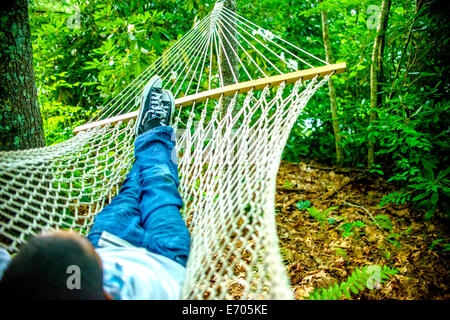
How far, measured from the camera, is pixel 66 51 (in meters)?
2.89

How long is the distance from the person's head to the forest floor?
40.8 inches

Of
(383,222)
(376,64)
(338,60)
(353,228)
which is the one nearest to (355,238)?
(353,228)

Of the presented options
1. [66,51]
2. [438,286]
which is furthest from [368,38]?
[66,51]

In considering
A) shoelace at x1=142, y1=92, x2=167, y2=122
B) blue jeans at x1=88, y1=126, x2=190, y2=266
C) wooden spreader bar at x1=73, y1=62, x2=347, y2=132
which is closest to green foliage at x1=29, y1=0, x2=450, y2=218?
wooden spreader bar at x1=73, y1=62, x2=347, y2=132

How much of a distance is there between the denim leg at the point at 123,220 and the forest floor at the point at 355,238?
81 centimetres

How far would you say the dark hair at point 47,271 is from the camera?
24.3 inches

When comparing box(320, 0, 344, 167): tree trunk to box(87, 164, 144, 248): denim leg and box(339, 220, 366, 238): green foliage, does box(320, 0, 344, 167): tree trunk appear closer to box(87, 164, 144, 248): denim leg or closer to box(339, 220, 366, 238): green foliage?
box(339, 220, 366, 238): green foliage

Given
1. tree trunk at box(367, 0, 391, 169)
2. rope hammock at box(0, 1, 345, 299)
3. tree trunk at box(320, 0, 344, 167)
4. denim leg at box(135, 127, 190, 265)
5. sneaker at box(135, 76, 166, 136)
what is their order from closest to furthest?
rope hammock at box(0, 1, 345, 299), denim leg at box(135, 127, 190, 265), sneaker at box(135, 76, 166, 136), tree trunk at box(367, 0, 391, 169), tree trunk at box(320, 0, 344, 167)

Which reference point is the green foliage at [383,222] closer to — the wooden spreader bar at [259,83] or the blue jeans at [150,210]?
the wooden spreader bar at [259,83]

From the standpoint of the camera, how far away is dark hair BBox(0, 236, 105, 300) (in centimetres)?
62

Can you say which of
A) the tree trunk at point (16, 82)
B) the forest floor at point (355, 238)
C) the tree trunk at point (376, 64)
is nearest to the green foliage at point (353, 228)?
the forest floor at point (355, 238)

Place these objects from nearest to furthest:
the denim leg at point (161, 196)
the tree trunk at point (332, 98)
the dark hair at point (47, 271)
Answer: the dark hair at point (47, 271) → the denim leg at point (161, 196) → the tree trunk at point (332, 98)

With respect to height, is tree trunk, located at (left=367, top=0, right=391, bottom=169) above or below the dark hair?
above

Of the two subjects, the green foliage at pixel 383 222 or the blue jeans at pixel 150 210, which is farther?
the green foliage at pixel 383 222
